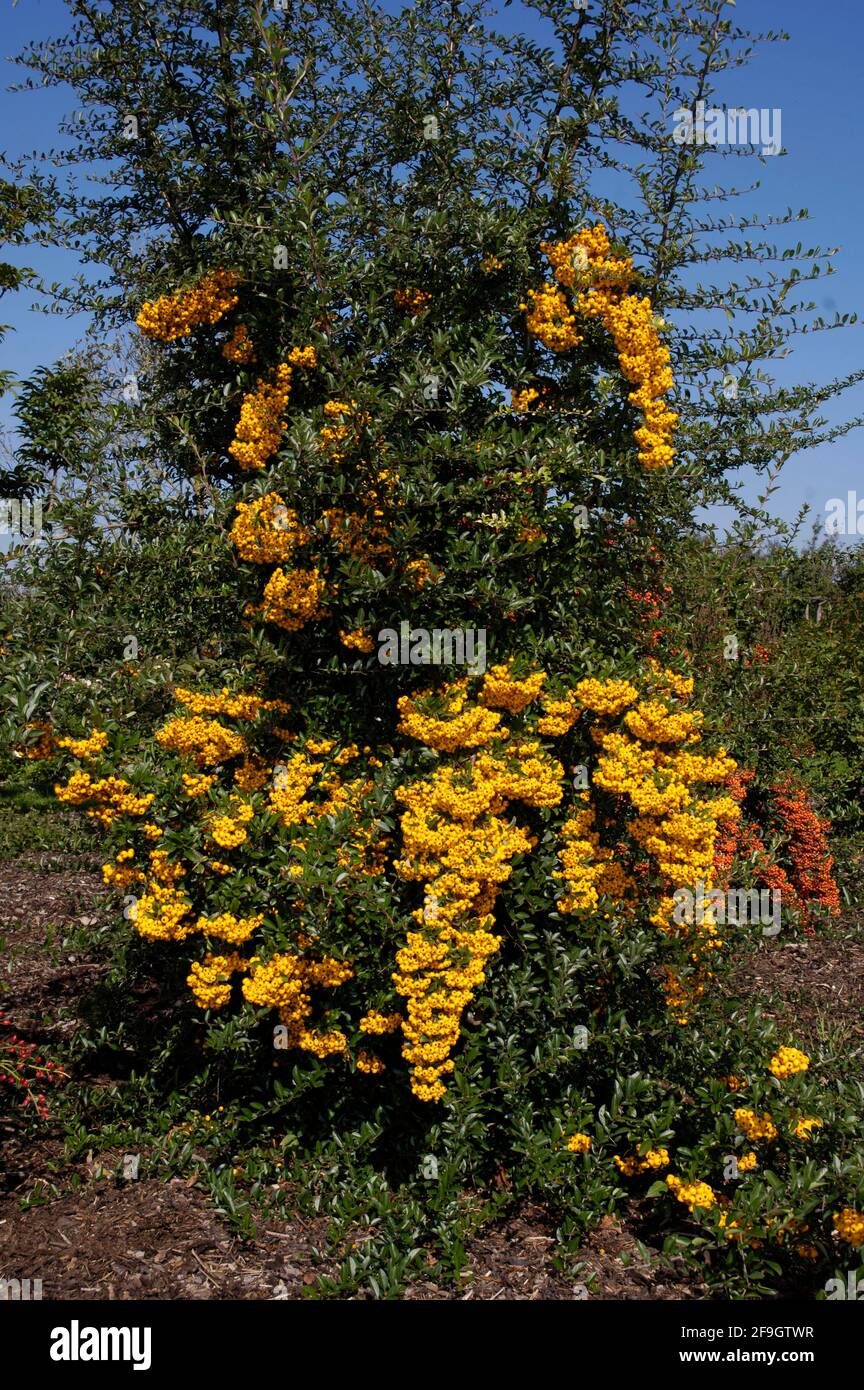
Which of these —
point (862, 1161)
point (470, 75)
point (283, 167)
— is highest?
point (470, 75)

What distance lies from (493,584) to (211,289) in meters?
1.77

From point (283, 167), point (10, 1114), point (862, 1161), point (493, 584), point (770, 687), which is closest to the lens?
point (862, 1161)

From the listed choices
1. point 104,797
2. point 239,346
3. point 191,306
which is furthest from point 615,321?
point 104,797

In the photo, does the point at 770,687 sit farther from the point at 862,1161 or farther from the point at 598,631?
the point at 862,1161

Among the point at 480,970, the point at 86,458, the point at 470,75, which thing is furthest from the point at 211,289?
the point at 480,970

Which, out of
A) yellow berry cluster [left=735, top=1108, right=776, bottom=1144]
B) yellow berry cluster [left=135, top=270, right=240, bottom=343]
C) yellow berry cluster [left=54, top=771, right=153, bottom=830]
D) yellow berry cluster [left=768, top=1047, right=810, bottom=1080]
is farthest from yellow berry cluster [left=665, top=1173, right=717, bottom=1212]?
yellow berry cluster [left=135, top=270, right=240, bottom=343]

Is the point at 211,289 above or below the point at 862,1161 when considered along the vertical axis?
above

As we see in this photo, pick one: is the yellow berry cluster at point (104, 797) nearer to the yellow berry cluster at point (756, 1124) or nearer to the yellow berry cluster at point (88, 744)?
the yellow berry cluster at point (88, 744)

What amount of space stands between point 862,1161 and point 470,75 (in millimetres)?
4768

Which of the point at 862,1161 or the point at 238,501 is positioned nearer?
the point at 862,1161

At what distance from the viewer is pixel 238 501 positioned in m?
4.29

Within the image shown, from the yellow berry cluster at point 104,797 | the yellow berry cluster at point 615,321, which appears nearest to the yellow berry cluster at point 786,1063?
the yellow berry cluster at point 615,321

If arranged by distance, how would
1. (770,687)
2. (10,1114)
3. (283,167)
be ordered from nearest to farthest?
(283,167)
(10,1114)
(770,687)

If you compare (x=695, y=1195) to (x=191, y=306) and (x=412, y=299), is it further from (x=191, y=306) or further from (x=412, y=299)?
(x=191, y=306)
